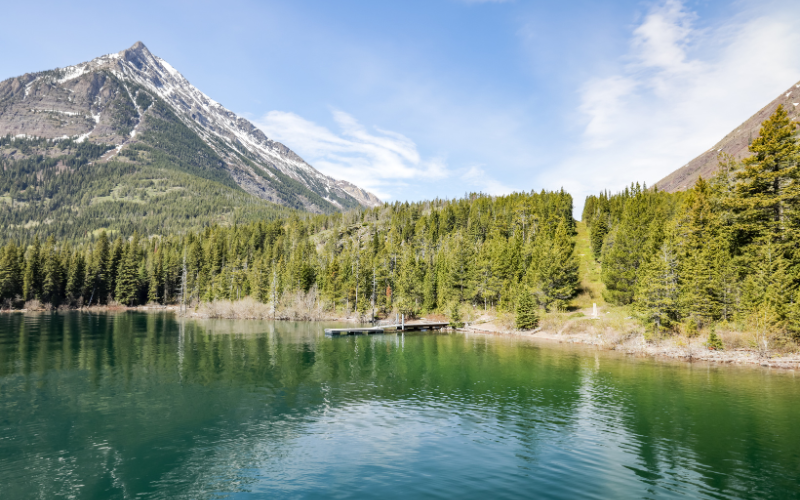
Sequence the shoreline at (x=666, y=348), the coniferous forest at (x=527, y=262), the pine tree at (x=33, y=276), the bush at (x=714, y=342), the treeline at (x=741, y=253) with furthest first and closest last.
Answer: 1. the pine tree at (x=33, y=276)
2. the coniferous forest at (x=527, y=262)
3. the bush at (x=714, y=342)
4. the treeline at (x=741, y=253)
5. the shoreline at (x=666, y=348)

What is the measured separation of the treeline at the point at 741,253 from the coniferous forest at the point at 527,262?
192 mm

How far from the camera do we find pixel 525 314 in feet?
290

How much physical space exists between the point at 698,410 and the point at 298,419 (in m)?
30.4

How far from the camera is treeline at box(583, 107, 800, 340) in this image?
173 ft

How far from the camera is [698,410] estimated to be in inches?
1282

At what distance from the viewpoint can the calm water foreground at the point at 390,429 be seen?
66.8 feet

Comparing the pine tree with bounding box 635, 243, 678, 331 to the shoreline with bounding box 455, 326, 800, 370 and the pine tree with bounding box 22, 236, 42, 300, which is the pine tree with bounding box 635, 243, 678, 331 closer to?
the shoreline with bounding box 455, 326, 800, 370

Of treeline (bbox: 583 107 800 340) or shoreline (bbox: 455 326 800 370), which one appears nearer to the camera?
shoreline (bbox: 455 326 800 370)

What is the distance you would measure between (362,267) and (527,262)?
50.8 m

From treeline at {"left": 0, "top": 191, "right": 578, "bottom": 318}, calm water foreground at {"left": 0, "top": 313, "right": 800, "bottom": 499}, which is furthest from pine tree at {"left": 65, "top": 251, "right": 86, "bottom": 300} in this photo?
calm water foreground at {"left": 0, "top": 313, "right": 800, "bottom": 499}

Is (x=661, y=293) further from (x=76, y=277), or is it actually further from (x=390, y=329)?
(x=76, y=277)

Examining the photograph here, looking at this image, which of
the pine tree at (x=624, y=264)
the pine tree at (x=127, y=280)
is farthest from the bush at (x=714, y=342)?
the pine tree at (x=127, y=280)

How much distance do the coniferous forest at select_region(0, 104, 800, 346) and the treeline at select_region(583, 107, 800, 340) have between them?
192 millimetres

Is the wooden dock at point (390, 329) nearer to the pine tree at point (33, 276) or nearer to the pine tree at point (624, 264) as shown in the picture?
the pine tree at point (624, 264)
